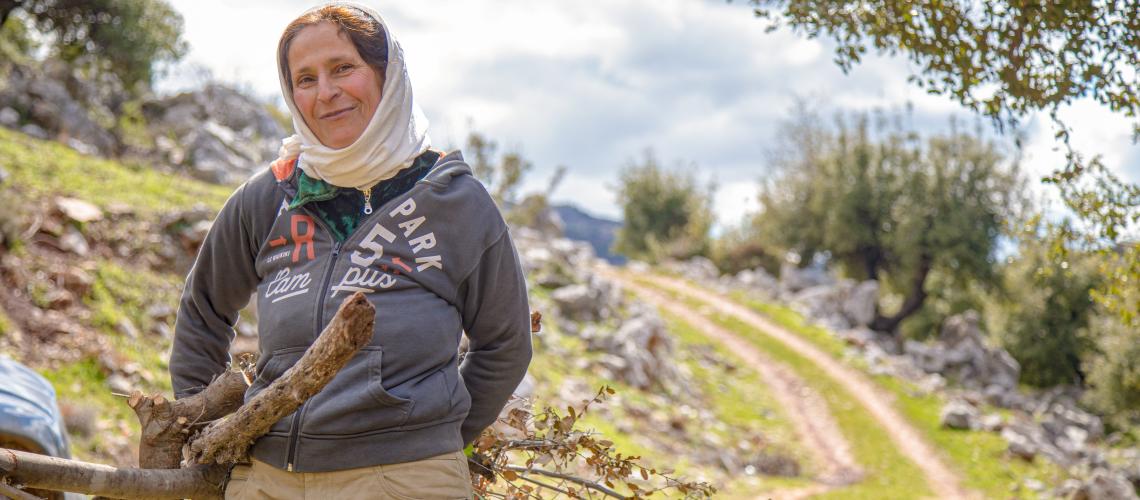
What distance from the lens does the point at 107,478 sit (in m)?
2.55

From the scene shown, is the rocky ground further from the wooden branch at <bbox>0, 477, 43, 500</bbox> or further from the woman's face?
the wooden branch at <bbox>0, 477, 43, 500</bbox>

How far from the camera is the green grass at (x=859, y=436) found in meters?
15.4

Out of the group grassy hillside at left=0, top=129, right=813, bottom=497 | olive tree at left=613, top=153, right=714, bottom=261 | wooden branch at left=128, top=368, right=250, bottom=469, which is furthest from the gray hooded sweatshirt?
olive tree at left=613, top=153, right=714, bottom=261

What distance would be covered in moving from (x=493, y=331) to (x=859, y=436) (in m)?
17.7

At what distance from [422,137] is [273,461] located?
0.98 metres

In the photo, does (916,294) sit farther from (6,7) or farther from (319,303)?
(319,303)

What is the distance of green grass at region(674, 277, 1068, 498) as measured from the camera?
16719mm

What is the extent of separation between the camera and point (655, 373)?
18328mm

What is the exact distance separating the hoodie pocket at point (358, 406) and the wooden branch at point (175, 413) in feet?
1.55

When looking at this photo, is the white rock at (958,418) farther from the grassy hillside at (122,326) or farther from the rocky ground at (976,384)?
the grassy hillside at (122,326)

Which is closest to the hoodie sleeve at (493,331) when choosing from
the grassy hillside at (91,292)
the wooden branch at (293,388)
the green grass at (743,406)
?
the wooden branch at (293,388)

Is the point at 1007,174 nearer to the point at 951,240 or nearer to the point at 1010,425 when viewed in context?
the point at 951,240

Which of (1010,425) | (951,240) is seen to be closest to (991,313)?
(951,240)

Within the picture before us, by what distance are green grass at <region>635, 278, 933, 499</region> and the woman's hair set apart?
1295 centimetres
